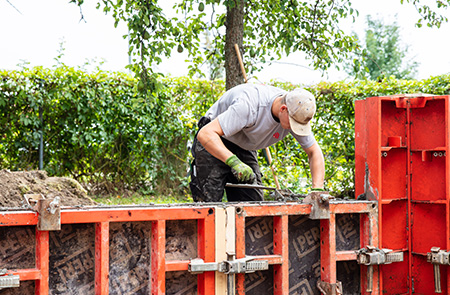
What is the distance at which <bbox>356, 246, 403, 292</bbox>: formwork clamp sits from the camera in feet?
10.8

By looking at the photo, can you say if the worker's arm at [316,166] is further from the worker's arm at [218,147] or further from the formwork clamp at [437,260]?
the formwork clamp at [437,260]

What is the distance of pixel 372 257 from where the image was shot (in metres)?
3.29

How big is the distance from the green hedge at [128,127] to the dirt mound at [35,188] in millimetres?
1912

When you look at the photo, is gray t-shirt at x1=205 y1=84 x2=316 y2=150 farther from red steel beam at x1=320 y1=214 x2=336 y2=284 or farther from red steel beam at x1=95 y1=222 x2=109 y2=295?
red steel beam at x1=95 y1=222 x2=109 y2=295

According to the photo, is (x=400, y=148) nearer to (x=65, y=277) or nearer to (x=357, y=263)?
(x=357, y=263)

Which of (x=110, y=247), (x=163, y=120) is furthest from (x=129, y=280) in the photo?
(x=163, y=120)

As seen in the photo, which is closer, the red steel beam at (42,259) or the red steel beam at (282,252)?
the red steel beam at (42,259)

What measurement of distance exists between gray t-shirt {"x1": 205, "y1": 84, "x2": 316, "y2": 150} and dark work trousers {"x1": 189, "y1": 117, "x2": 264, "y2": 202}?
163 mm

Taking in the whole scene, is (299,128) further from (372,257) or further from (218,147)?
(372,257)

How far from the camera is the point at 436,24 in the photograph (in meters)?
7.37

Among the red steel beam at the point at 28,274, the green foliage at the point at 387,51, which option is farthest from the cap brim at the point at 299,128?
the green foliage at the point at 387,51

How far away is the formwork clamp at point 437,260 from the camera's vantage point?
338cm

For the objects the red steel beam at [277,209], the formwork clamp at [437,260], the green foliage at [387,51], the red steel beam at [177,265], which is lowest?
the formwork clamp at [437,260]

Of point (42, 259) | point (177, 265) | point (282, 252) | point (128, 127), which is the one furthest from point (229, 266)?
point (128, 127)
